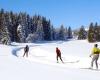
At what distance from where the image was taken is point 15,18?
110 meters

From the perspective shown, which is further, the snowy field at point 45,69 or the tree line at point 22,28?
the tree line at point 22,28

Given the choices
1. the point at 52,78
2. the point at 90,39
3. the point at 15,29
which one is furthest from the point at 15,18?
the point at 52,78

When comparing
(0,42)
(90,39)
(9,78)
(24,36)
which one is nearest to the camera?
(9,78)

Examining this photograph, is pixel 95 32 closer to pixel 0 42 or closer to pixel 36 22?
pixel 36 22

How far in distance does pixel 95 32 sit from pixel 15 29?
41.0 meters

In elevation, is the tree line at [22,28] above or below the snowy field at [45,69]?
above

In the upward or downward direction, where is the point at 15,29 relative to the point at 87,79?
upward

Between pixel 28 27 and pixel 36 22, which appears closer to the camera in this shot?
pixel 28 27

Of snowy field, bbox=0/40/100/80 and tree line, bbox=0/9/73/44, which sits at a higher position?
tree line, bbox=0/9/73/44

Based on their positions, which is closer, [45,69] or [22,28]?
[45,69]

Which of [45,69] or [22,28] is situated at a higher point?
[22,28]

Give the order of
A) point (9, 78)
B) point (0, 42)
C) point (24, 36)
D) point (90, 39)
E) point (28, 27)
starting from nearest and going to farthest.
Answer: point (9, 78) < point (0, 42) < point (24, 36) < point (28, 27) < point (90, 39)

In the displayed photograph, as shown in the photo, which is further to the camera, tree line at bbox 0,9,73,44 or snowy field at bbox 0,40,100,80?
tree line at bbox 0,9,73,44

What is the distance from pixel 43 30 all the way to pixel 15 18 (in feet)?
86.4
